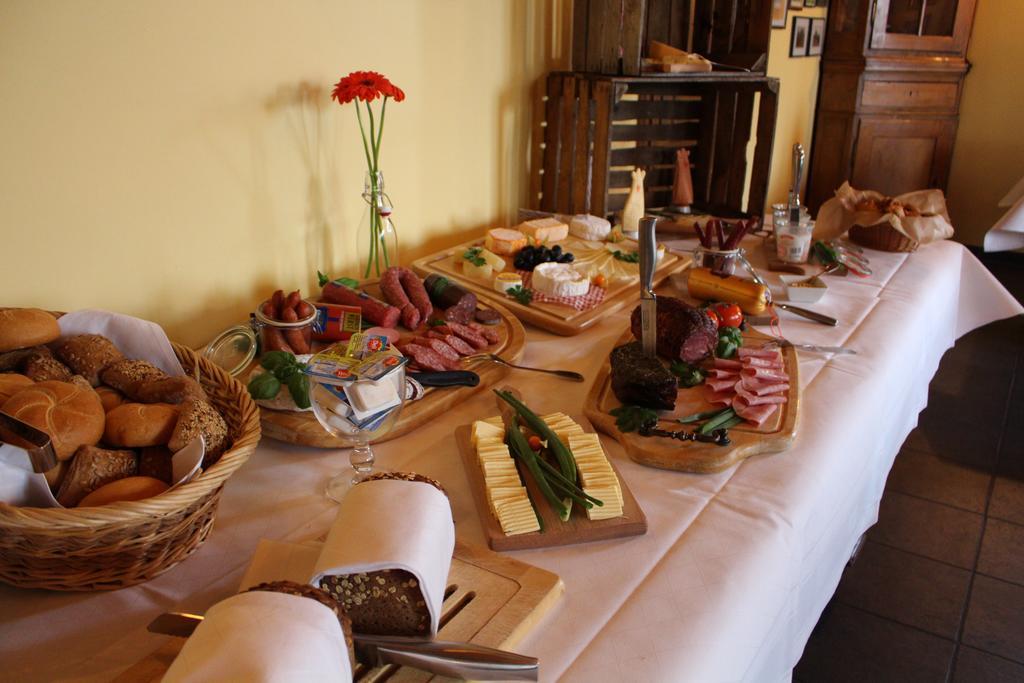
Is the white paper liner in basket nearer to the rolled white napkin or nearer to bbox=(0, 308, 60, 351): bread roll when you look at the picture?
the rolled white napkin

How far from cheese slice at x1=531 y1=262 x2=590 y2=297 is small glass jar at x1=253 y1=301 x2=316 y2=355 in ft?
1.68

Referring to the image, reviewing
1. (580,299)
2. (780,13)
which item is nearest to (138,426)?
(580,299)

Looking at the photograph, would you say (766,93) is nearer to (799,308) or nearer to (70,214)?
(799,308)

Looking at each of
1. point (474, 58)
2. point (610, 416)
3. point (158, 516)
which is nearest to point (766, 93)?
point (474, 58)

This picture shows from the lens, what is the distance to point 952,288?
2002 mm

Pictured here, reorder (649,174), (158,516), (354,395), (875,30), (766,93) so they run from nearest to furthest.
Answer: (158,516), (354,395), (766,93), (649,174), (875,30)

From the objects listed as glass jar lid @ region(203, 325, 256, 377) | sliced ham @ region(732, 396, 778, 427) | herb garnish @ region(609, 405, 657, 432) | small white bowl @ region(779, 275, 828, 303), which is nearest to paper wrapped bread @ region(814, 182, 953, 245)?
small white bowl @ region(779, 275, 828, 303)

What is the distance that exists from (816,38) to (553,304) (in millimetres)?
2555

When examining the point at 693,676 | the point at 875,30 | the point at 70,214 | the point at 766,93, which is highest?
the point at 875,30

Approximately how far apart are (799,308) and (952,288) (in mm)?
684

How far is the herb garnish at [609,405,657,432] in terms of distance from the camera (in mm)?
1094

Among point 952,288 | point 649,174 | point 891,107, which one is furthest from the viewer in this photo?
point 891,107

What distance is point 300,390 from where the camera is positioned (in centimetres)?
109

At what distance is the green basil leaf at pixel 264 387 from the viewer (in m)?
1.09
